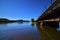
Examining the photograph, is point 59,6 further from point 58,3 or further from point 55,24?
A: point 55,24

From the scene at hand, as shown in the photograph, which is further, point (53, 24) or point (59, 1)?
point (53, 24)

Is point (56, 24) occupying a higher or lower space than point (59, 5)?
lower

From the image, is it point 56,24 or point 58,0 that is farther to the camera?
point 56,24

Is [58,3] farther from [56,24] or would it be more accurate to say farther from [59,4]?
[56,24]

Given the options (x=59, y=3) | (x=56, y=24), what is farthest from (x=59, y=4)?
(x=56, y=24)

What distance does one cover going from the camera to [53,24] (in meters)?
44.1

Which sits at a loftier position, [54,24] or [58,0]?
[58,0]

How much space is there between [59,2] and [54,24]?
28.8 meters

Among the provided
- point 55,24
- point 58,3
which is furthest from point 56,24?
point 58,3

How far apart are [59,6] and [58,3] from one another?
65cm

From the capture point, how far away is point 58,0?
15.0 metres

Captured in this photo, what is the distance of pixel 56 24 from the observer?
140ft

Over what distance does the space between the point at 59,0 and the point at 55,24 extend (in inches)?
1139

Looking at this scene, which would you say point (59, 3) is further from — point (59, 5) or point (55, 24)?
point (55, 24)
